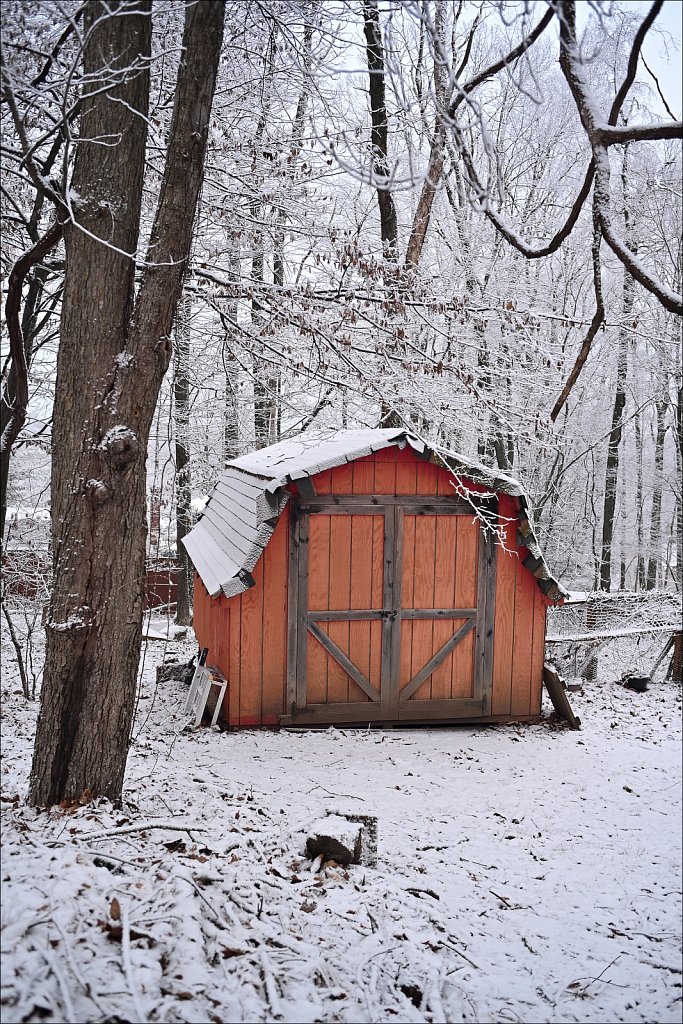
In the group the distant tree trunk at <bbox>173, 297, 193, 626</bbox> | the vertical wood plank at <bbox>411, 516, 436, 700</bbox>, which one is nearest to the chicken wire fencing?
the vertical wood plank at <bbox>411, 516, 436, 700</bbox>

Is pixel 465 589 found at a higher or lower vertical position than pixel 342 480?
lower

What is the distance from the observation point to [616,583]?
84.0ft

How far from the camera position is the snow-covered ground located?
2.95 metres

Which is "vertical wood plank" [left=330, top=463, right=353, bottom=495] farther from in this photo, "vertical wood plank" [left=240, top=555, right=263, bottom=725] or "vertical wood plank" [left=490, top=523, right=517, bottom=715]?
"vertical wood plank" [left=490, top=523, right=517, bottom=715]

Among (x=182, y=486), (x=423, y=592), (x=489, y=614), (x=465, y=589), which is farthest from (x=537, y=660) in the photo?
(x=182, y=486)

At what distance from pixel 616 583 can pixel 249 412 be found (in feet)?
52.1

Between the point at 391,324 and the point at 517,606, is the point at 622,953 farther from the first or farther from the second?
the point at 517,606

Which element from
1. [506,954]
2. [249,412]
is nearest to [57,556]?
[506,954]

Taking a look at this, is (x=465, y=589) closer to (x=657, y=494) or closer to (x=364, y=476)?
(x=364, y=476)

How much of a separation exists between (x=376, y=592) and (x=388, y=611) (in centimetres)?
26

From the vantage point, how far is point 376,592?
8.72 metres

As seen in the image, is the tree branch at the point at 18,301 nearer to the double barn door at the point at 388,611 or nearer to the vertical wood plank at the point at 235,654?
the vertical wood plank at the point at 235,654

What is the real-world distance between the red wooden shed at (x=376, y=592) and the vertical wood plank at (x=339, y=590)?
15 mm

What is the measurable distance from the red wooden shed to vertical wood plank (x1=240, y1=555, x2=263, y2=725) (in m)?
0.01
